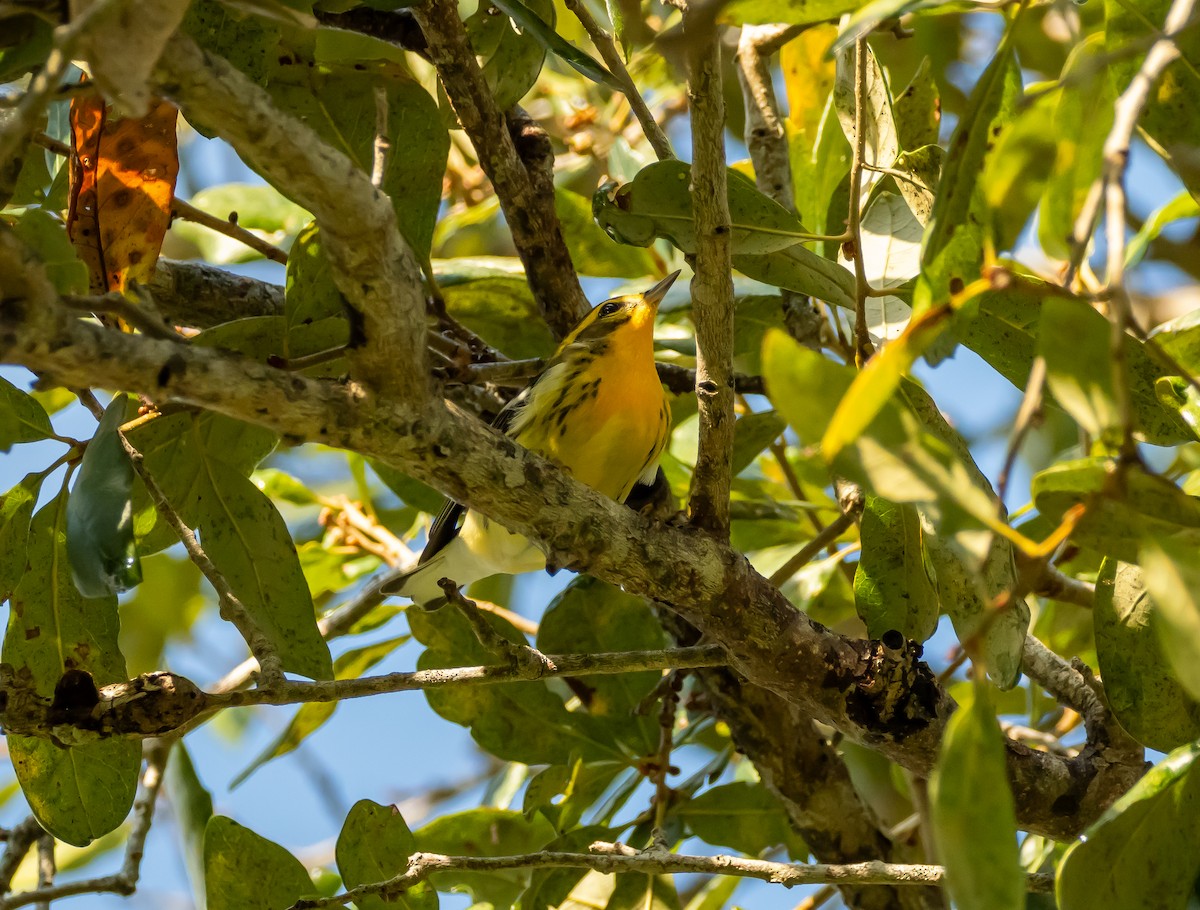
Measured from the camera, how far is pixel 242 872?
82.9 inches

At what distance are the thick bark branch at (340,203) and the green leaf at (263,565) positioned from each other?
78 centimetres

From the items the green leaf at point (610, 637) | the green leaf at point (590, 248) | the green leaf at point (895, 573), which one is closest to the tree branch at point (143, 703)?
the green leaf at point (895, 573)

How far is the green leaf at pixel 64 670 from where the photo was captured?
2.08 meters

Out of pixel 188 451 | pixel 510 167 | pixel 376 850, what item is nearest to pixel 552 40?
pixel 510 167

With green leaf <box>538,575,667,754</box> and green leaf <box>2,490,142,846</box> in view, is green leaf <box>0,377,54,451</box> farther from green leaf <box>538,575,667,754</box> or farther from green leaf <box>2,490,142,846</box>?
green leaf <box>538,575,667,754</box>

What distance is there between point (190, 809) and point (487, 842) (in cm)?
65

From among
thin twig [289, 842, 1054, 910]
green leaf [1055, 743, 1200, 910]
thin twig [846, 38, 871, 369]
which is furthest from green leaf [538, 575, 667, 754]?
green leaf [1055, 743, 1200, 910]

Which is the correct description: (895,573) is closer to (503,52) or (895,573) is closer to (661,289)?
(503,52)

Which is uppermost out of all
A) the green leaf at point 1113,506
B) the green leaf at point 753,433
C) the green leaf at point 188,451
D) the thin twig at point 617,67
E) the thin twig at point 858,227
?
the thin twig at point 617,67

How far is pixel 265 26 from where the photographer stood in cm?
199

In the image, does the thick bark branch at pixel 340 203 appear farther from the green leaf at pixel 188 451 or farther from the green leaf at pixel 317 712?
the green leaf at pixel 317 712

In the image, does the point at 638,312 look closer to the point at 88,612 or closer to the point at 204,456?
the point at 204,456

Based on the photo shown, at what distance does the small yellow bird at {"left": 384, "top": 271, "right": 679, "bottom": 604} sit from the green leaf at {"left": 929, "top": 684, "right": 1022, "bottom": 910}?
2.14 meters

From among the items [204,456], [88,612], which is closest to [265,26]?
[204,456]
